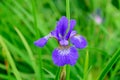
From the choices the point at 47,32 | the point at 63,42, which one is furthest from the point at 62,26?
the point at 47,32

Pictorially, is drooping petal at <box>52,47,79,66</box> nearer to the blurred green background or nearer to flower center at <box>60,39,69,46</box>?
flower center at <box>60,39,69,46</box>

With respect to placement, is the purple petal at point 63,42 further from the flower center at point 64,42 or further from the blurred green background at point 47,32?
the blurred green background at point 47,32

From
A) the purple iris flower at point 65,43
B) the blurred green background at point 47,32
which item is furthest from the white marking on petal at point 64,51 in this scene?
the blurred green background at point 47,32

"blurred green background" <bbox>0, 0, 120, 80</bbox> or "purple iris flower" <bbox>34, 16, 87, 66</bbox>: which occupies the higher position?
"blurred green background" <bbox>0, 0, 120, 80</bbox>

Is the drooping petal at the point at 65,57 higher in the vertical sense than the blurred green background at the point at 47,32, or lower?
lower

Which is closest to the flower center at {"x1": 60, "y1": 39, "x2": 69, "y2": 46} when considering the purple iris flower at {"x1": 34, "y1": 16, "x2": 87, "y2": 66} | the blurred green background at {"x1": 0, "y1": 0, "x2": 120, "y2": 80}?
the purple iris flower at {"x1": 34, "y1": 16, "x2": 87, "y2": 66}

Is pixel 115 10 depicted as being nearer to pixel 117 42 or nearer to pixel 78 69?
pixel 117 42
